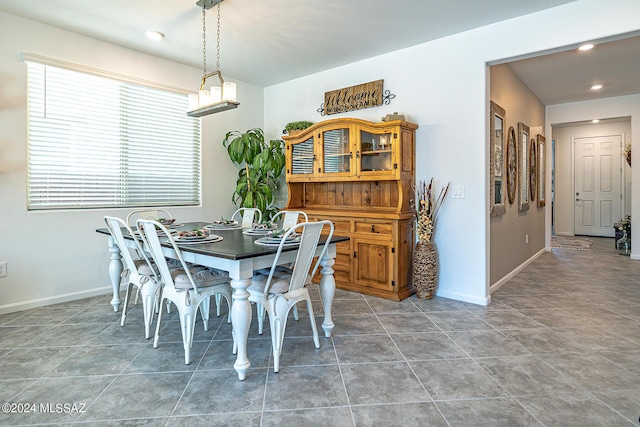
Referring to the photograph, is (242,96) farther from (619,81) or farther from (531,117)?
(619,81)

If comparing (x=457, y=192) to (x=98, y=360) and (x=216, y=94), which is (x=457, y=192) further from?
(x=98, y=360)

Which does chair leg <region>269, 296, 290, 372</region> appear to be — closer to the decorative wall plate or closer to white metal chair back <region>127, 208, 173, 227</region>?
white metal chair back <region>127, 208, 173, 227</region>

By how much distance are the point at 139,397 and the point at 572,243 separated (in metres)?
8.01

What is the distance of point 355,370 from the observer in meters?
2.21

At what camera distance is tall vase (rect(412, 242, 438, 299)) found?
358cm

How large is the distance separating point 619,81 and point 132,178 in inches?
248

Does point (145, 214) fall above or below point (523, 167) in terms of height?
below

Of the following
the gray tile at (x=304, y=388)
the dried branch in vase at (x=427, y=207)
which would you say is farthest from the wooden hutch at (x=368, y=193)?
the gray tile at (x=304, y=388)

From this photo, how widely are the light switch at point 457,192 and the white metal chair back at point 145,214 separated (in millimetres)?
2905

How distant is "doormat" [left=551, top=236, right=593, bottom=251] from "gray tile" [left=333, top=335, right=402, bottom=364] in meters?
5.79

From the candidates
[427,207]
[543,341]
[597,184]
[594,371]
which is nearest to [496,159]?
[427,207]

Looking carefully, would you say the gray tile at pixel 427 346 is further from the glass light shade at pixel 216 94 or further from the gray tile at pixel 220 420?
the glass light shade at pixel 216 94

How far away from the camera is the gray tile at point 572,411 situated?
5.59 feet

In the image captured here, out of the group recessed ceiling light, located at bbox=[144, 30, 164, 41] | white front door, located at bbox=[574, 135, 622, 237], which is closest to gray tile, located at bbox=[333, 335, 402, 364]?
recessed ceiling light, located at bbox=[144, 30, 164, 41]
